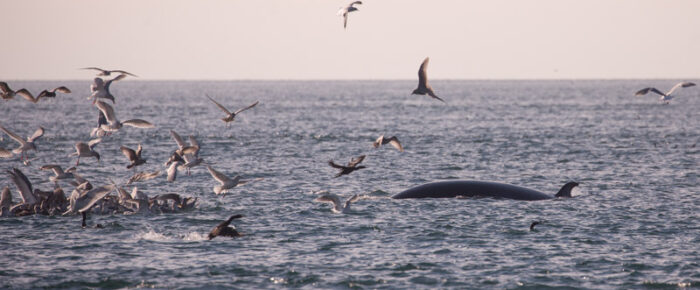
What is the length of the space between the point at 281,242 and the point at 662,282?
974 centimetres

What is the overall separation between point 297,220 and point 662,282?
11.6m

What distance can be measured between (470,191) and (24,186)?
48.4 feet

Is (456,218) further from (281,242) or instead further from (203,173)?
(203,173)

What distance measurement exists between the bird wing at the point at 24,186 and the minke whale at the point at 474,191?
1226 centimetres

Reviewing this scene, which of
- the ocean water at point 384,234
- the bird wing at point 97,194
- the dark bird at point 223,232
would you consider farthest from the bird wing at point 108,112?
the dark bird at point 223,232

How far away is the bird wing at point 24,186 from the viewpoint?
26.1 m

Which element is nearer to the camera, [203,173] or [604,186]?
[604,186]

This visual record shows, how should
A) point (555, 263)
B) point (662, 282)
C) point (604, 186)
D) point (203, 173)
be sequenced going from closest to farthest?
point (662, 282) < point (555, 263) < point (604, 186) < point (203, 173)

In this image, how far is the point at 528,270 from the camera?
67.1ft

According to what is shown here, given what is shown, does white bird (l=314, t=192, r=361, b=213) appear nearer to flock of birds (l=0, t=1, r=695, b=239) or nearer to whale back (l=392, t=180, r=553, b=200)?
flock of birds (l=0, t=1, r=695, b=239)

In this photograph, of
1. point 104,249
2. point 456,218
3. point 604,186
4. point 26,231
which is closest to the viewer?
point 104,249

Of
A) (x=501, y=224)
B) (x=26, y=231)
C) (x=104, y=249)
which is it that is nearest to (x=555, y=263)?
(x=501, y=224)

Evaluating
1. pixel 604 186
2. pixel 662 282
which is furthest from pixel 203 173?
pixel 662 282

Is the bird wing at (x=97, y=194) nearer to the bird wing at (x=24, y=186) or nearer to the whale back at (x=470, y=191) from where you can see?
the bird wing at (x=24, y=186)
